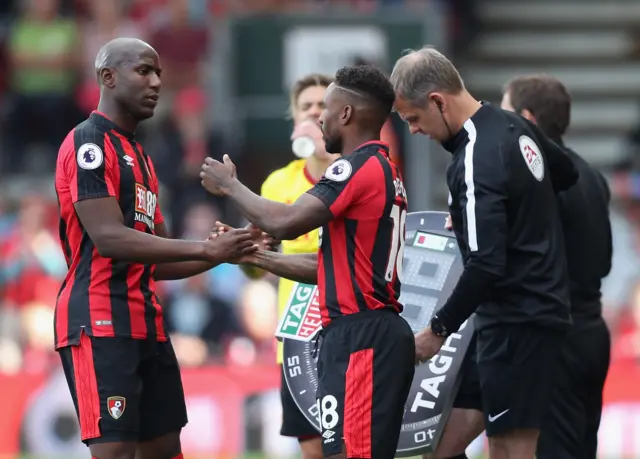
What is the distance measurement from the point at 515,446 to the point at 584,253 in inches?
50.9

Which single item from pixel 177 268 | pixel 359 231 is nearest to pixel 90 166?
pixel 177 268

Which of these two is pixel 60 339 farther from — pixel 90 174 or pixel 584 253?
pixel 584 253

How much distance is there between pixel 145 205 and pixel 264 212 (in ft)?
2.07

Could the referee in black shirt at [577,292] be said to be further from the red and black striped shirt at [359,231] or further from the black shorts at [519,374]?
the red and black striped shirt at [359,231]

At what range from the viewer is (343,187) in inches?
225

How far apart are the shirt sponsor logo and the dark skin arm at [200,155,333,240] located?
0.30 metres

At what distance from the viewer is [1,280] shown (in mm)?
12703

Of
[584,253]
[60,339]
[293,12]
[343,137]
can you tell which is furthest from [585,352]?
[293,12]

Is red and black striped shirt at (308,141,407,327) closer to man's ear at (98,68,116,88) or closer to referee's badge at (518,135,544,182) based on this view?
referee's badge at (518,135,544,182)

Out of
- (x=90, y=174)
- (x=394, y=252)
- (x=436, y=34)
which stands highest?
(x=436, y=34)

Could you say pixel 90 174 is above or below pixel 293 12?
below

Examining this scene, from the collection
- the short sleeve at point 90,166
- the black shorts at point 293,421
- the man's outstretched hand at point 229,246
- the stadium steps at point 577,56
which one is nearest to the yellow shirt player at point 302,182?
the black shorts at point 293,421

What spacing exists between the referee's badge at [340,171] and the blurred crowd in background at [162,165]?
533 centimetres

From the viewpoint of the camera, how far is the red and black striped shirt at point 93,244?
5.91 metres
